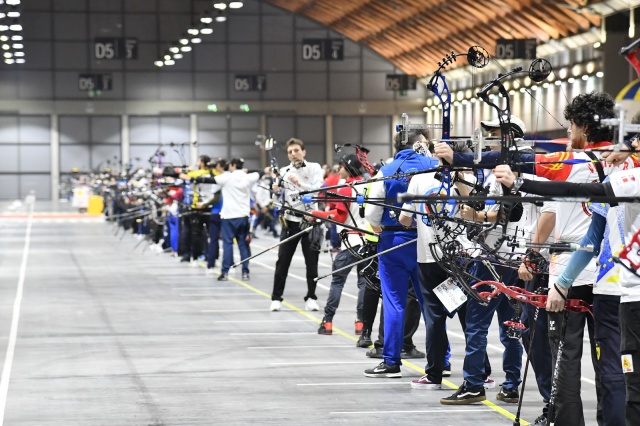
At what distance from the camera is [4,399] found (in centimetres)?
932

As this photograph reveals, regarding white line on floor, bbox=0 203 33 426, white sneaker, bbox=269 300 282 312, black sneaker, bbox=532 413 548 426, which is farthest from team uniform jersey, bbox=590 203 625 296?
white sneaker, bbox=269 300 282 312

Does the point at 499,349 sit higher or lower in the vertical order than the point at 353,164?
lower

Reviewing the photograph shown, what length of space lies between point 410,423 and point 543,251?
1483 millimetres

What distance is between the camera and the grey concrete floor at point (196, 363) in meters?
8.79

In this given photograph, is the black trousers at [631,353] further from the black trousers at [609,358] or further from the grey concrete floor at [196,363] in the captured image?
the grey concrete floor at [196,363]

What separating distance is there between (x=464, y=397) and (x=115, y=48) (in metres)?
41.2

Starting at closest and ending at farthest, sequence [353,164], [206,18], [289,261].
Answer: [353,164]
[289,261]
[206,18]

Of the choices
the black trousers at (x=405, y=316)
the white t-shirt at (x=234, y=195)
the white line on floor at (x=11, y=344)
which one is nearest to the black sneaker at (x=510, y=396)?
the black trousers at (x=405, y=316)

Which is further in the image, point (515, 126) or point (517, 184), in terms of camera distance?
point (515, 126)

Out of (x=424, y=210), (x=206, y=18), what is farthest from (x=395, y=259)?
(x=206, y=18)

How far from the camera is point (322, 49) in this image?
158 ft

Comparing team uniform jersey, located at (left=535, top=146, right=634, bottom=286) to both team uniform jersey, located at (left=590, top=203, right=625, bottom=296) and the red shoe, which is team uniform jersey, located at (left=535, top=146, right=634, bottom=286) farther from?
the red shoe

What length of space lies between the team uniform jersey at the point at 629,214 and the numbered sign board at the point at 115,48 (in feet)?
142

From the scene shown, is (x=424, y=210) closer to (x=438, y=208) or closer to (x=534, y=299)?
(x=438, y=208)
